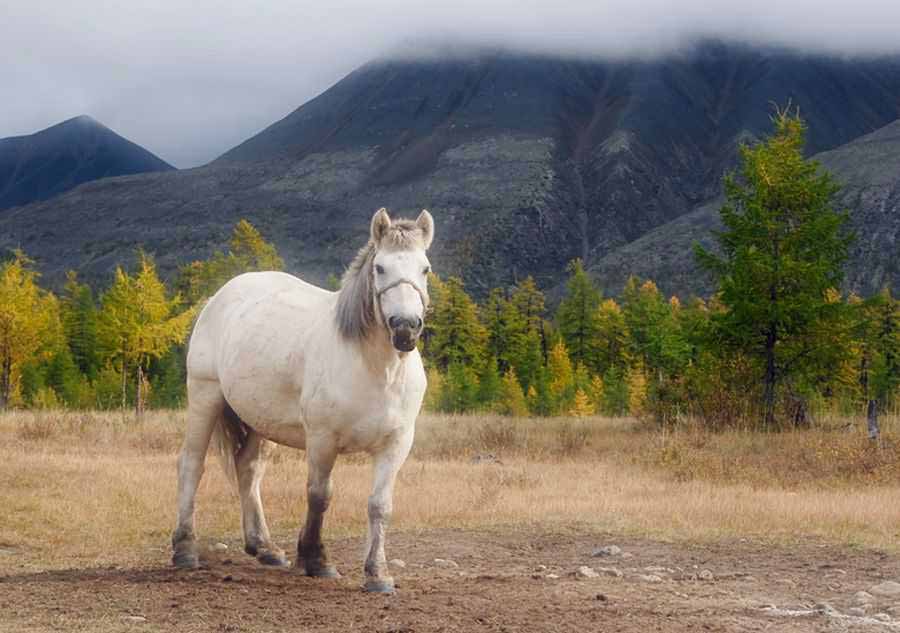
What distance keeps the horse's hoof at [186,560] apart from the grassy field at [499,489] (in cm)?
91

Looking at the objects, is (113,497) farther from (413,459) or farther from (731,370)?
(731,370)

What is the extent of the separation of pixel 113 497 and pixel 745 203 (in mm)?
16037

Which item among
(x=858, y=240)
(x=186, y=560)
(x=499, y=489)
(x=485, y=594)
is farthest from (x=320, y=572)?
(x=858, y=240)

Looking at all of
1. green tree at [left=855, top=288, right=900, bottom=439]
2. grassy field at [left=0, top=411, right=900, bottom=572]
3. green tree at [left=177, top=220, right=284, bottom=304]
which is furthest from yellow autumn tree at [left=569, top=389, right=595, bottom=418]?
grassy field at [left=0, top=411, right=900, bottom=572]

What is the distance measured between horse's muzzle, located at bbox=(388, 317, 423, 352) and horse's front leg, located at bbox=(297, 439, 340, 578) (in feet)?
3.75

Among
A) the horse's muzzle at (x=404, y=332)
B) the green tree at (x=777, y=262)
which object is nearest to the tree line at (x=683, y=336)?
the green tree at (x=777, y=262)

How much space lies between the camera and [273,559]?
7.89 meters

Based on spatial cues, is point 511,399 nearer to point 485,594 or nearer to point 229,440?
point 229,440

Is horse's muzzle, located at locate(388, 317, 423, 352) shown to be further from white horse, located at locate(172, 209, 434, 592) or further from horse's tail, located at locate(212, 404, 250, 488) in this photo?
horse's tail, located at locate(212, 404, 250, 488)

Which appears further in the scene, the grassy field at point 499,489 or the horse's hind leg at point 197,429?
the grassy field at point 499,489

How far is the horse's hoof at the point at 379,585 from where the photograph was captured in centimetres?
643

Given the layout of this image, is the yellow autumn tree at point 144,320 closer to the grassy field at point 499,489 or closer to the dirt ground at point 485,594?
the grassy field at point 499,489

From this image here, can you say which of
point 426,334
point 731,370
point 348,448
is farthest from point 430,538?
point 426,334

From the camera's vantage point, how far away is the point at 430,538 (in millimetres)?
9938
